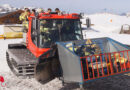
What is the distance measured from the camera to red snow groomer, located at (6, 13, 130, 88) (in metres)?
4.64

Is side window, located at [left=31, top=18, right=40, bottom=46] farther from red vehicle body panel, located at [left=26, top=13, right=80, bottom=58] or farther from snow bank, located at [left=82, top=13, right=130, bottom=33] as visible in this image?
snow bank, located at [left=82, top=13, right=130, bottom=33]

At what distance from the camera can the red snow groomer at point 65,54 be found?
4637 millimetres

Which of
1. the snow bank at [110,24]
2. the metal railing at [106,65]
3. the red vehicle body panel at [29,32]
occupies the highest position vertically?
the red vehicle body panel at [29,32]

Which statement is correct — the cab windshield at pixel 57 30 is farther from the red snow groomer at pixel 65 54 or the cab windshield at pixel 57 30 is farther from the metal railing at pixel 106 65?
the metal railing at pixel 106 65

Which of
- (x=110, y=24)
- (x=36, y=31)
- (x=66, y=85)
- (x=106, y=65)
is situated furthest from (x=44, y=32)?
(x=110, y=24)

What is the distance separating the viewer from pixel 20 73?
5.61 m

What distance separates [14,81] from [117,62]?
11.5ft

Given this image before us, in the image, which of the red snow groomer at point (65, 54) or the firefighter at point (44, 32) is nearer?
the red snow groomer at point (65, 54)

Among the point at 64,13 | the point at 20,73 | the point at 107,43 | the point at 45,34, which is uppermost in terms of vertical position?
the point at 64,13

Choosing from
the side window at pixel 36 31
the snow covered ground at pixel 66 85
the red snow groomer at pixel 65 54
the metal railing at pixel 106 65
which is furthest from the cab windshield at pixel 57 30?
the snow covered ground at pixel 66 85

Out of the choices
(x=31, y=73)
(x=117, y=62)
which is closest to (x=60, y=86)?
(x=31, y=73)

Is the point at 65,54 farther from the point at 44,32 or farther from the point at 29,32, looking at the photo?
the point at 29,32

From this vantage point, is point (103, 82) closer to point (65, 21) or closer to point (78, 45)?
point (78, 45)

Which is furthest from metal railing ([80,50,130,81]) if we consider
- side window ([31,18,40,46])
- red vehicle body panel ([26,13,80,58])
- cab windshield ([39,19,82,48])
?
side window ([31,18,40,46])
